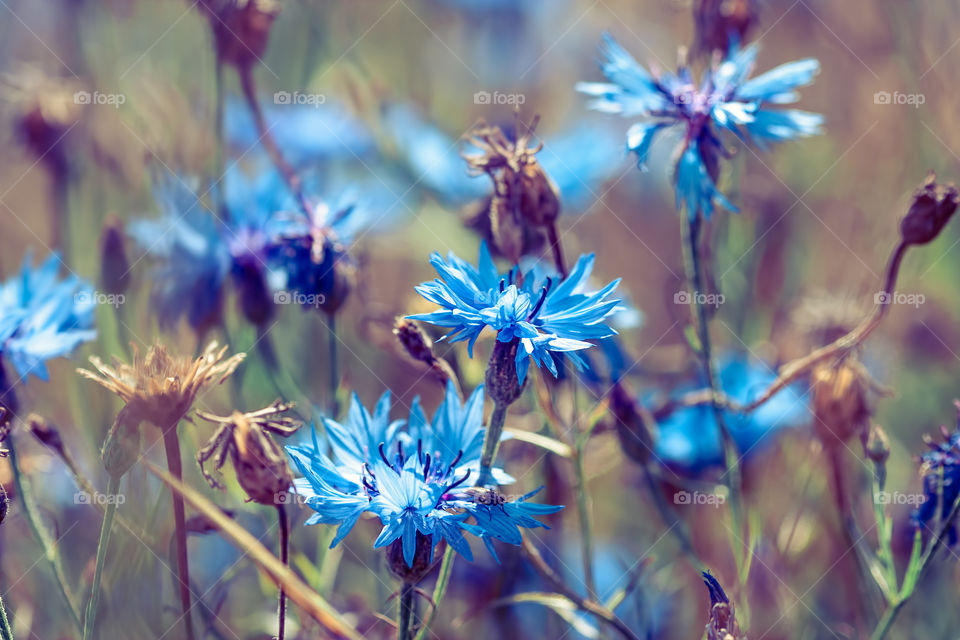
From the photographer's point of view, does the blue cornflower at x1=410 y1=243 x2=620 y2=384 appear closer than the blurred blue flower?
Yes

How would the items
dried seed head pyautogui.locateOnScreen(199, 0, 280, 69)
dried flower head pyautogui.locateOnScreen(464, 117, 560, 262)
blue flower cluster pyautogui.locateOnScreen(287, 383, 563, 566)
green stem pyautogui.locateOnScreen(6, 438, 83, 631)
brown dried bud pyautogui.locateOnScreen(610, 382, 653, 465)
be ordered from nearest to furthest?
blue flower cluster pyautogui.locateOnScreen(287, 383, 563, 566) < green stem pyautogui.locateOnScreen(6, 438, 83, 631) < dried flower head pyautogui.locateOnScreen(464, 117, 560, 262) < brown dried bud pyautogui.locateOnScreen(610, 382, 653, 465) < dried seed head pyautogui.locateOnScreen(199, 0, 280, 69)

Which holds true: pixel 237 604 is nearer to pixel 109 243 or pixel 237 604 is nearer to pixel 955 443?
pixel 109 243

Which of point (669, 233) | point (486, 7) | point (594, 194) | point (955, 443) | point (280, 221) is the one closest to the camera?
point (955, 443)

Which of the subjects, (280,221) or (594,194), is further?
(594,194)

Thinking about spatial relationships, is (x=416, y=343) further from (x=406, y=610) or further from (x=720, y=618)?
(x=720, y=618)

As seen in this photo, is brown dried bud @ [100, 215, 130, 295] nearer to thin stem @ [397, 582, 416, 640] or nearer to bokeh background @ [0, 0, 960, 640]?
bokeh background @ [0, 0, 960, 640]

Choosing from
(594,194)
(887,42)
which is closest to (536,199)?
(594,194)

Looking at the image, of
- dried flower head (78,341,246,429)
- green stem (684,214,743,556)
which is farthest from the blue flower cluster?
green stem (684,214,743,556)
